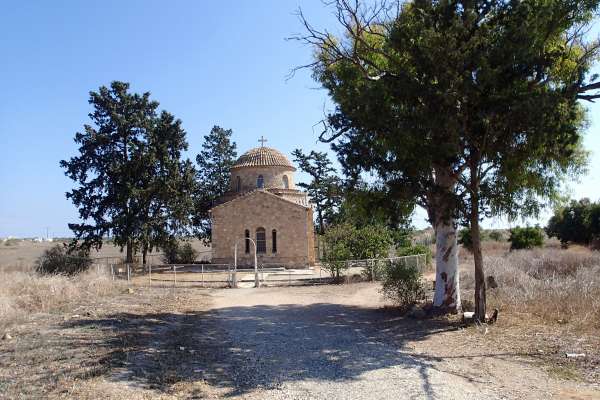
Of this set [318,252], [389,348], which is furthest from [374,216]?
[318,252]

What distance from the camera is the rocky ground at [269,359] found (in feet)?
22.5

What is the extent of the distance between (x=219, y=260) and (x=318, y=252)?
29.0 ft

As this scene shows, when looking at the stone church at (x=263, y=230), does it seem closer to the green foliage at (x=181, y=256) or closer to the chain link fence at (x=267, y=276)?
the chain link fence at (x=267, y=276)

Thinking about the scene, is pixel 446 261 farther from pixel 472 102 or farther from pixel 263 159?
pixel 263 159

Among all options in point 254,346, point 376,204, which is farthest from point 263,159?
point 254,346

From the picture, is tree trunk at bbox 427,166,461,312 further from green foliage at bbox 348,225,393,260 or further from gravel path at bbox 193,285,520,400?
green foliage at bbox 348,225,393,260

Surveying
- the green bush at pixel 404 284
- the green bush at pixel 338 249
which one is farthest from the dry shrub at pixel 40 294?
the green bush at pixel 338 249

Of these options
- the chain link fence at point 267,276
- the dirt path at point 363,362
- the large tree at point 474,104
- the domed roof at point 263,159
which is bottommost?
the dirt path at point 363,362

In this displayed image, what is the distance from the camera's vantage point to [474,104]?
10.1 meters

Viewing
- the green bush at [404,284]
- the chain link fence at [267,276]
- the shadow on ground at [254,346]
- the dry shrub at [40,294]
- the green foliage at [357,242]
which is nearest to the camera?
the shadow on ground at [254,346]

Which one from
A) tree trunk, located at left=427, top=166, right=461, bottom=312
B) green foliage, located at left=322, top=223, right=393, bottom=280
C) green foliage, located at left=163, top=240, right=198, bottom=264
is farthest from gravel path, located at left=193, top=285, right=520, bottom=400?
green foliage, located at left=163, top=240, right=198, bottom=264

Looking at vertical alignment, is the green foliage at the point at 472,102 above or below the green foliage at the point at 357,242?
above

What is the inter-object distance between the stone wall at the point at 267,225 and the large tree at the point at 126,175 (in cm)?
322

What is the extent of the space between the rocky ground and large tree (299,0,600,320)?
2.59 metres
